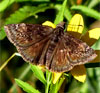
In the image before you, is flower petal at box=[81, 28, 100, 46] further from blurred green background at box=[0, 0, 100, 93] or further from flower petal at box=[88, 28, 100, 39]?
blurred green background at box=[0, 0, 100, 93]

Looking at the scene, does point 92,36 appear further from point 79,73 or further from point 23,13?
point 23,13

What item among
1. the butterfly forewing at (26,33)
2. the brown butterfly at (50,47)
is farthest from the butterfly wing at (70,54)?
the butterfly forewing at (26,33)

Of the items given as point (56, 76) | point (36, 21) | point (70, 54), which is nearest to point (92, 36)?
point (70, 54)

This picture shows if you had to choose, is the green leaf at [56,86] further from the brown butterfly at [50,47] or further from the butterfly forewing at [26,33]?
the butterfly forewing at [26,33]

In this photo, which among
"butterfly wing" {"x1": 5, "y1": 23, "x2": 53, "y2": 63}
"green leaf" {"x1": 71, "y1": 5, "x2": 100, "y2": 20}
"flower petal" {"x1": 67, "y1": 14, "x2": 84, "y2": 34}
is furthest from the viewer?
"green leaf" {"x1": 71, "y1": 5, "x2": 100, "y2": 20}

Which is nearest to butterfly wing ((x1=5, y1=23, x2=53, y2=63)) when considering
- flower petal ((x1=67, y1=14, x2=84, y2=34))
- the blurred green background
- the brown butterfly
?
the brown butterfly
